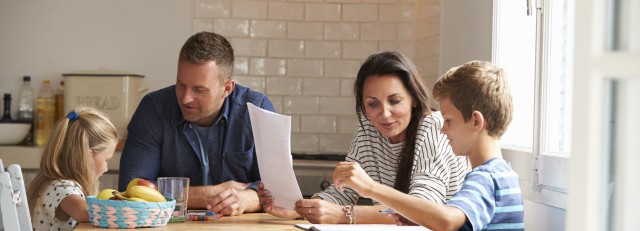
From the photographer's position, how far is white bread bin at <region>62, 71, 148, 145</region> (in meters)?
5.13

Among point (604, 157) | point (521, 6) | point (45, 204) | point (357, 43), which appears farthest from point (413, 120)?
point (357, 43)

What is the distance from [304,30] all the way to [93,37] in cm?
125

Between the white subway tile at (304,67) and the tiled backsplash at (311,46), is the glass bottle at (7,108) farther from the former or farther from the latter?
the white subway tile at (304,67)

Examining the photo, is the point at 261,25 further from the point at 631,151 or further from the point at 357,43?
the point at 631,151

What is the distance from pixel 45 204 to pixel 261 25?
103 inches

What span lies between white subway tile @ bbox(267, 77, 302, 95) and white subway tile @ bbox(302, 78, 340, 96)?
0.04 metres

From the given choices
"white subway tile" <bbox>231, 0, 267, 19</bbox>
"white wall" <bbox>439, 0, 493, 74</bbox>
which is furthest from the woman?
"white subway tile" <bbox>231, 0, 267, 19</bbox>

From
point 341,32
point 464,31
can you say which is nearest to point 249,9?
point 341,32

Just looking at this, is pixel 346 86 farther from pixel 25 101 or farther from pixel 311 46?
pixel 25 101

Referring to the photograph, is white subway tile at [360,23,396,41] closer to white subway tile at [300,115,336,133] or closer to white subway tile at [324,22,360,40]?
white subway tile at [324,22,360,40]

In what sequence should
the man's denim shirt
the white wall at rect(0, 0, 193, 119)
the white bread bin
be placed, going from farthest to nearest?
the white wall at rect(0, 0, 193, 119) < the white bread bin < the man's denim shirt

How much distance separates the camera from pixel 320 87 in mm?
5523

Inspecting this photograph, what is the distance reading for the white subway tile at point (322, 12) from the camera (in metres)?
5.49

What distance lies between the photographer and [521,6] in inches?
139
